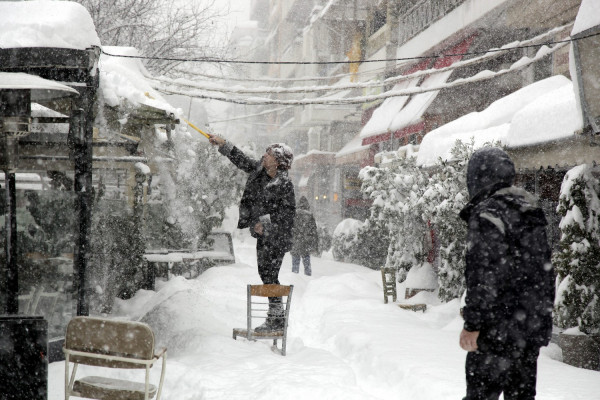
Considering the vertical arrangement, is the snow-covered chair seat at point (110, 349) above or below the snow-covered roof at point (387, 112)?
below

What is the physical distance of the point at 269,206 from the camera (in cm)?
698

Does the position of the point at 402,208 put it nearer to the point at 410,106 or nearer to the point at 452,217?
the point at 452,217

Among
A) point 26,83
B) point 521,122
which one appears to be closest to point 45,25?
point 26,83

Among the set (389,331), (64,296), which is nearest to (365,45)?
(389,331)

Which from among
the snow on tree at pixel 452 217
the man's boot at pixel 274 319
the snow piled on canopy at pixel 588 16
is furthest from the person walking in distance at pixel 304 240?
the snow piled on canopy at pixel 588 16

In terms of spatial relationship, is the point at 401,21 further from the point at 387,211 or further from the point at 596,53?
the point at 596,53

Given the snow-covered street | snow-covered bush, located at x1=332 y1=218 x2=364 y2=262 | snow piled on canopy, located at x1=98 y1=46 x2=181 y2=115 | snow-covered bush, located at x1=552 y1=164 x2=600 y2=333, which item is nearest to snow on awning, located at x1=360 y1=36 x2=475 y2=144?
snow-covered bush, located at x1=332 y1=218 x2=364 y2=262

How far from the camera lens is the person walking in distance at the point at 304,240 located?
15302 mm

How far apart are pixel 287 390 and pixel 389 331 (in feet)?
10.0

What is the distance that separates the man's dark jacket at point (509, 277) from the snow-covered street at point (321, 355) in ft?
6.13

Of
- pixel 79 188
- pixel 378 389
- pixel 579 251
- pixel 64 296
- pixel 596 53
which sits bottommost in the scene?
pixel 378 389

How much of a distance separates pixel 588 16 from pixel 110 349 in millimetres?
5419

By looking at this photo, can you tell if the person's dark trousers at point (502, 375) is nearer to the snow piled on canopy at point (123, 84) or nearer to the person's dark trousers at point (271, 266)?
the person's dark trousers at point (271, 266)

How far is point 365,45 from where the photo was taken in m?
27.3
